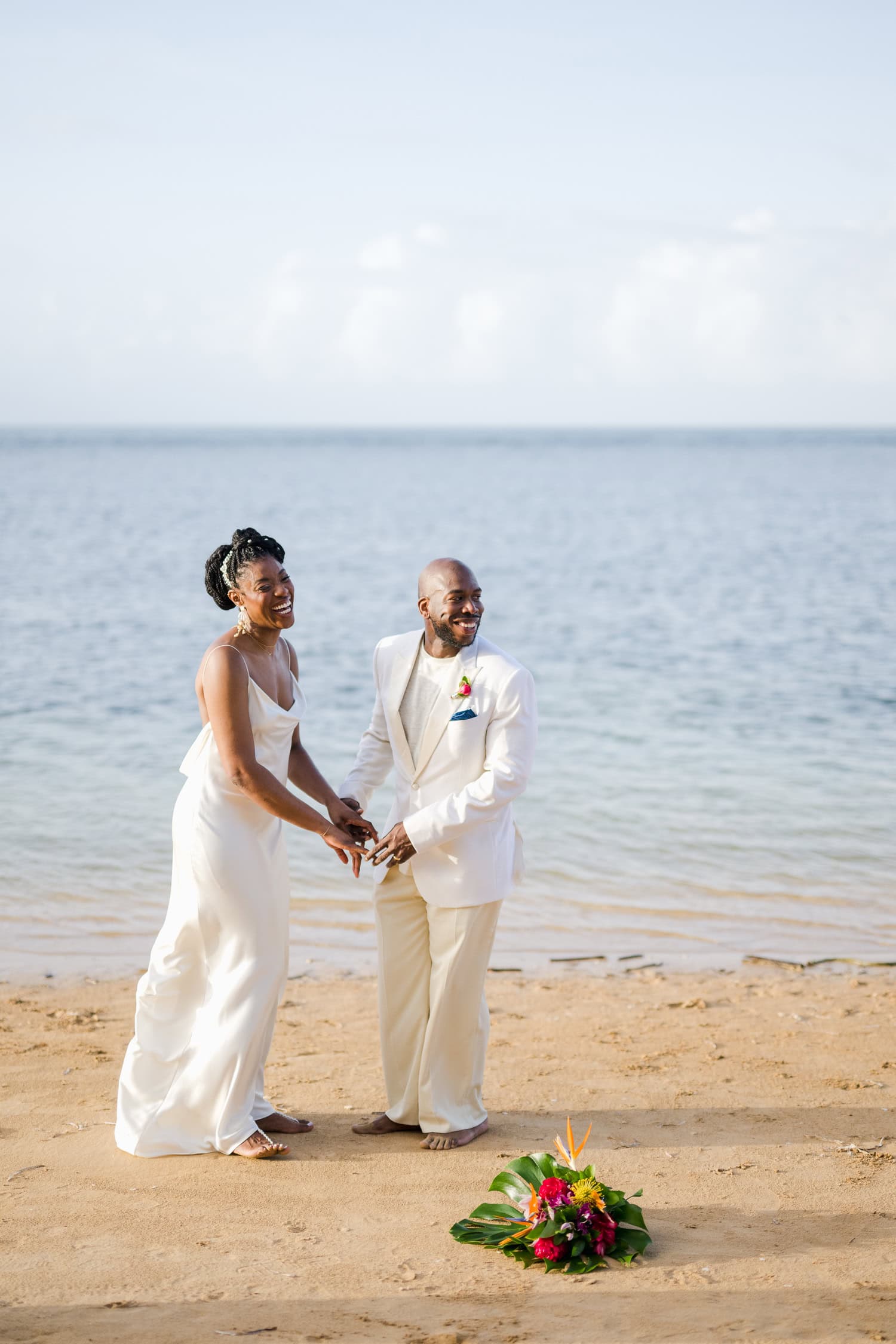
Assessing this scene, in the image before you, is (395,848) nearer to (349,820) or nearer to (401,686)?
(349,820)

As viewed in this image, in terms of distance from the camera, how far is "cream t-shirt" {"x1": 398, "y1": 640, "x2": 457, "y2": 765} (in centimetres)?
480

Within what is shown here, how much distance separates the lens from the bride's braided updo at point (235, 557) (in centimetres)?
470

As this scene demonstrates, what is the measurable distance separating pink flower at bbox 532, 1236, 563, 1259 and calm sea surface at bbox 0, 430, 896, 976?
11.3ft

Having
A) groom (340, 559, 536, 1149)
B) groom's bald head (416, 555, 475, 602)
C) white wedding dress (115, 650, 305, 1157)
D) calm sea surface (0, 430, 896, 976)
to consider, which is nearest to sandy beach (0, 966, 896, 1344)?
white wedding dress (115, 650, 305, 1157)

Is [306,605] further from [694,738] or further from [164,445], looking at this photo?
[164,445]

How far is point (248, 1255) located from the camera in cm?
397

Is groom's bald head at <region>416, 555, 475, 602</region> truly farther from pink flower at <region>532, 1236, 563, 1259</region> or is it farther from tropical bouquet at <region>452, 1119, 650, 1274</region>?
pink flower at <region>532, 1236, 563, 1259</region>

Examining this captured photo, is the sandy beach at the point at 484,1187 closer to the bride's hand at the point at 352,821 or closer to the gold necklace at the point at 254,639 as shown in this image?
the bride's hand at the point at 352,821

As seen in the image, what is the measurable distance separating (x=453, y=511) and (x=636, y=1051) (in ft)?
158

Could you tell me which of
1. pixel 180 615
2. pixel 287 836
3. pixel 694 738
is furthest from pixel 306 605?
pixel 287 836

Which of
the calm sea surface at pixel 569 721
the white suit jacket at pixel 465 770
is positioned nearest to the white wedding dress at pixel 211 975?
the white suit jacket at pixel 465 770

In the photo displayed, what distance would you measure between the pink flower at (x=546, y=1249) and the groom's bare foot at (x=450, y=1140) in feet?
3.06

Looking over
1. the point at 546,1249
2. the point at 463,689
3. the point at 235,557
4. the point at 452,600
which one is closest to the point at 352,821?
the point at 463,689

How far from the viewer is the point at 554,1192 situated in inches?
157
